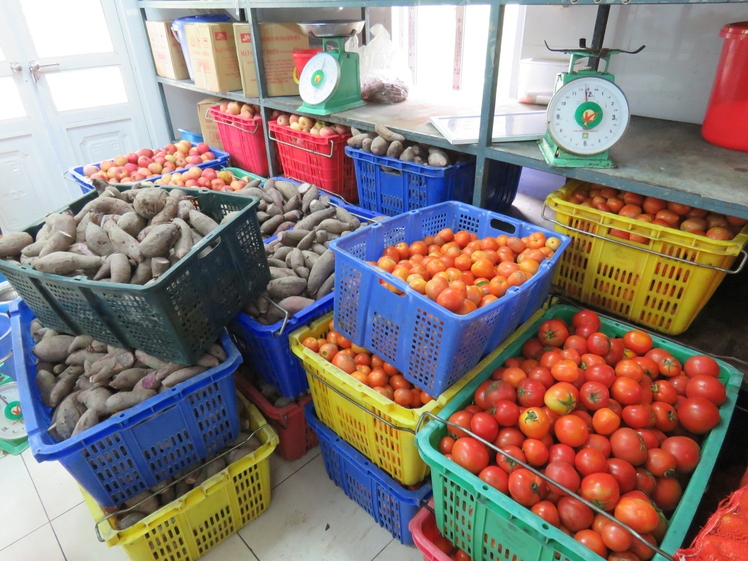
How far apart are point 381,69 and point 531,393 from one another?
6.64 feet

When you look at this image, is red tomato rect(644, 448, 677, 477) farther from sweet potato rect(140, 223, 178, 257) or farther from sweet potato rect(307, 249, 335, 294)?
sweet potato rect(140, 223, 178, 257)

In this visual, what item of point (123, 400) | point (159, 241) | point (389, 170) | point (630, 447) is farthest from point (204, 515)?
point (389, 170)

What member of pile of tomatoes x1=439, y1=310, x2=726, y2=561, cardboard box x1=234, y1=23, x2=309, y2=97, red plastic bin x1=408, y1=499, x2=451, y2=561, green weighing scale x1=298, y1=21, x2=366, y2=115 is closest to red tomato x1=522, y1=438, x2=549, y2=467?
pile of tomatoes x1=439, y1=310, x2=726, y2=561

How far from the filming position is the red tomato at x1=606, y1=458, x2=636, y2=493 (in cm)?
99

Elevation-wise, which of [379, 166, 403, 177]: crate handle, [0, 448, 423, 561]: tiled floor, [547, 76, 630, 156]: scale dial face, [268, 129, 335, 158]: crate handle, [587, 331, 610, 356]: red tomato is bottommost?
[0, 448, 423, 561]: tiled floor

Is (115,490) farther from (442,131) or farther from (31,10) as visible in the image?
(31,10)

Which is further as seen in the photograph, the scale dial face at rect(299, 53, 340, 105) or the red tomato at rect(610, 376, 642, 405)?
the scale dial face at rect(299, 53, 340, 105)

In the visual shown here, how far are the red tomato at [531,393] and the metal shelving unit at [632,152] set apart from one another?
58 cm

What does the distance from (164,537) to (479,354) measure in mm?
1095

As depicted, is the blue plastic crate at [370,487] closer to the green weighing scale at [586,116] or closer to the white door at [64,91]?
the green weighing scale at [586,116]

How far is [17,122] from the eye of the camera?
2.99 m

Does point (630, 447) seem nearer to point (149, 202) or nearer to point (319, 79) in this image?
point (149, 202)

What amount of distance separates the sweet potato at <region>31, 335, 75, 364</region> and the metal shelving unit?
1.34 meters

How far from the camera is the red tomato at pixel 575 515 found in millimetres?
950
